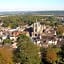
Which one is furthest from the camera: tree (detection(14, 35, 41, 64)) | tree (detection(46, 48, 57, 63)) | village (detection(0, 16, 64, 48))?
village (detection(0, 16, 64, 48))

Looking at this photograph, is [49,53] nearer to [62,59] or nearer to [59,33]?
[62,59]

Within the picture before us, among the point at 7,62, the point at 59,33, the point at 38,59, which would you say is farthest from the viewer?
the point at 59,33

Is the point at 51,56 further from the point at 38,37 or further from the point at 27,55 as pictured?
the point at 38,37

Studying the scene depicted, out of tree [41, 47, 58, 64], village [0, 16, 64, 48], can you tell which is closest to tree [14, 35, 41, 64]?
tree [41, 47, 58, 64]

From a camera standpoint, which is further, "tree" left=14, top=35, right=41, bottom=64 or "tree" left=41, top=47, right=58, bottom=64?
"tree" left=41, top=47, right=58, bottom=64

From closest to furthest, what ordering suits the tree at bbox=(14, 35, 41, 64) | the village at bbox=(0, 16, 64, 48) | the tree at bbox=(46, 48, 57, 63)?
1. the tree at bbox=(14, 35, 41, 64)
2. the tree at bbox=(46, 48, 57, 63)
3. the village at bbox=(0, 16, 64, 48)

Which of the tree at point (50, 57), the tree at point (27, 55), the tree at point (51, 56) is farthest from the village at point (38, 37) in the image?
the tree at point (27, 55)

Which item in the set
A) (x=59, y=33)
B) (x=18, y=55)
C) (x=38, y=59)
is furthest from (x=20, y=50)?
(x=59, y=33)

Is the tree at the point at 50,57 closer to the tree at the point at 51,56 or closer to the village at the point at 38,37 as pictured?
the tree at the point at 51,56

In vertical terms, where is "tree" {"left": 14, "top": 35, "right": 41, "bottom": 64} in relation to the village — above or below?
above

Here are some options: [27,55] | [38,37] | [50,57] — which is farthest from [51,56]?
[38,37]

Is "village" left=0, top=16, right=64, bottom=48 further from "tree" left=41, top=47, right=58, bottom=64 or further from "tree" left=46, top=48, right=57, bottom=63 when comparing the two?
"tree" left=46, top=48, right=57, bottom=63
